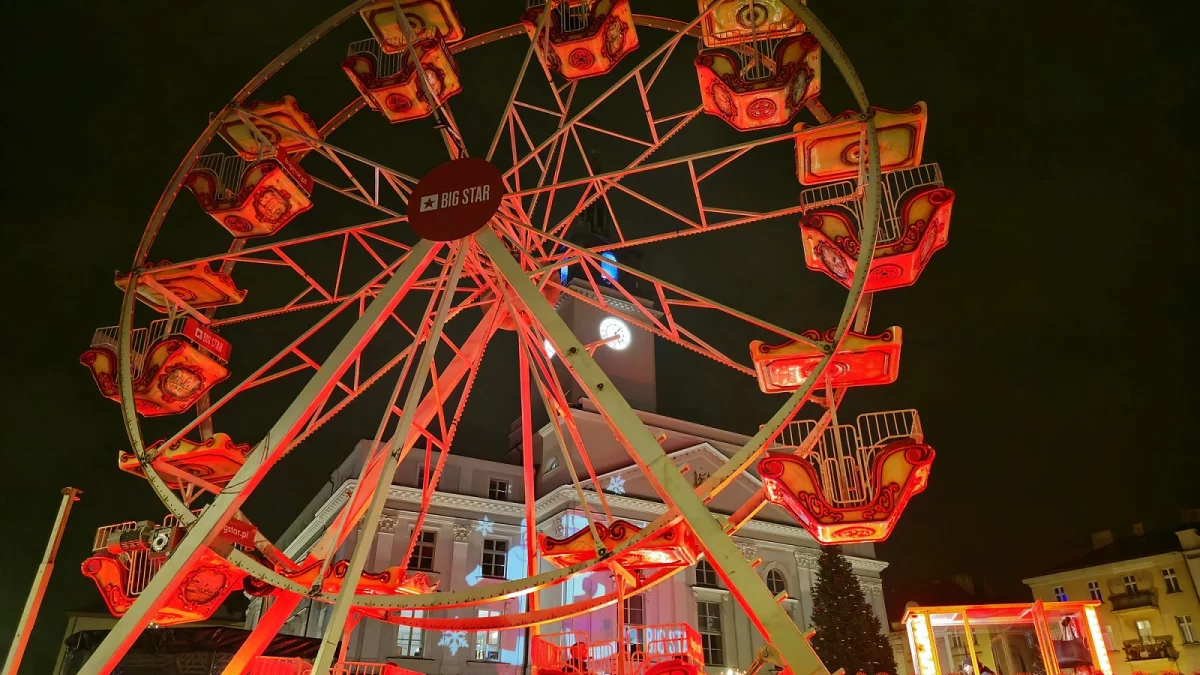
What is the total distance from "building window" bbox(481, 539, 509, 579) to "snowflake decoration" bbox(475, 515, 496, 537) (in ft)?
1.24

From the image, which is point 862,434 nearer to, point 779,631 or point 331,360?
point 779,631

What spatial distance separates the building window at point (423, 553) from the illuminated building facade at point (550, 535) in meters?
0.06

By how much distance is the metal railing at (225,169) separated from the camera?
45.8 feet

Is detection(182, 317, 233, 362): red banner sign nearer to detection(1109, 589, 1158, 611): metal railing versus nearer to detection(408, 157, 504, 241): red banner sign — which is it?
detection(408, 157, 504, 241): red banner sign

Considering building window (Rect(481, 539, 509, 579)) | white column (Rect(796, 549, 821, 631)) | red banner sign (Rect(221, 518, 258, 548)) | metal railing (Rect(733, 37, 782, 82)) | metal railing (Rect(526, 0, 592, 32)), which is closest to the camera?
red banner sign (Rect(221, 518, 258, 548))

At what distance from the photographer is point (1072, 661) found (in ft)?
43.7

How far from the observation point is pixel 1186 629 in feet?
118

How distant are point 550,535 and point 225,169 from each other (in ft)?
72.3

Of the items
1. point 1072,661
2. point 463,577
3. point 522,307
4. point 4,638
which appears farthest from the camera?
point 463,577

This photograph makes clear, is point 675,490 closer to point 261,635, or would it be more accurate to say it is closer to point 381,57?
point 261,635

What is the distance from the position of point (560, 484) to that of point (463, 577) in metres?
5.73

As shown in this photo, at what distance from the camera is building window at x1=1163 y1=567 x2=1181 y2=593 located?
37.3m

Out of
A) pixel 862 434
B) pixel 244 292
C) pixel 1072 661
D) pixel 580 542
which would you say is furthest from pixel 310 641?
pixel 1072 661

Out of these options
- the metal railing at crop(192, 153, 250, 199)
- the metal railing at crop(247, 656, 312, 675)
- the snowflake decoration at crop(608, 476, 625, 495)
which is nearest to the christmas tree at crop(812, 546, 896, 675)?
the snowflake decoration at crop(608, 476, 625, 495)
